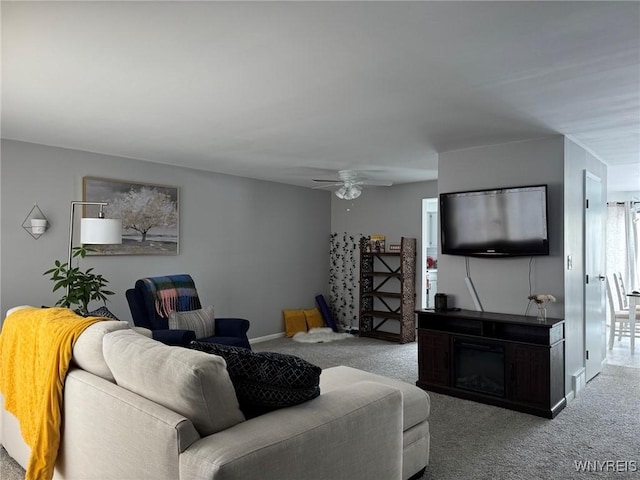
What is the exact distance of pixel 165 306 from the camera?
468 cm

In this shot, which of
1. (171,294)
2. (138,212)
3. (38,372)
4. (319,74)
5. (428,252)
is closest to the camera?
(38,372)

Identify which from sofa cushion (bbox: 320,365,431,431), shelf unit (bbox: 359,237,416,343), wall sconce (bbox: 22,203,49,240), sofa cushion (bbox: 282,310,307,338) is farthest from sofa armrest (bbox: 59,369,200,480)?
shelf unit (bbox: 359,237,416,343)

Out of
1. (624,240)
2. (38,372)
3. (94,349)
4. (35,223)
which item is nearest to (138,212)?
(35,223)

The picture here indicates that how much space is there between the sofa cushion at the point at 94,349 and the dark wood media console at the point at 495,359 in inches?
119

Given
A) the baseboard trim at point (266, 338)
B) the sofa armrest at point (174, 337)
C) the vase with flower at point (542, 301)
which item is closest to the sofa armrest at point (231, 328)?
the sofa armrest at point (174, 337)

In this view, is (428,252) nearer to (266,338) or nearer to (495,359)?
(266,338)

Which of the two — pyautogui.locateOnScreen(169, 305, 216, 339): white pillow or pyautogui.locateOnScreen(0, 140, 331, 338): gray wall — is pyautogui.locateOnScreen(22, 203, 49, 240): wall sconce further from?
pyautogui.locateOnScreen(169, 305, 216, 339): white pillow

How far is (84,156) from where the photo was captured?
15.6 ft

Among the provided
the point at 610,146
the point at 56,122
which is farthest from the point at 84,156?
the point at 610,146

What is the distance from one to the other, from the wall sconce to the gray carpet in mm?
2136

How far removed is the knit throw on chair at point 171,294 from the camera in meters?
4.64

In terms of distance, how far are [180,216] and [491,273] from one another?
3.65m

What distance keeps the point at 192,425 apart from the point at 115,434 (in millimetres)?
444

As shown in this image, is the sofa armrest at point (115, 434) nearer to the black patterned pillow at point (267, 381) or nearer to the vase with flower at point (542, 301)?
the black patterned pillow at point (267, 381)
